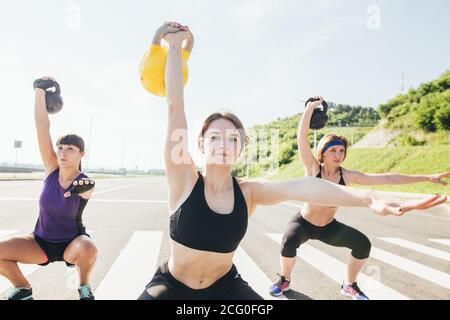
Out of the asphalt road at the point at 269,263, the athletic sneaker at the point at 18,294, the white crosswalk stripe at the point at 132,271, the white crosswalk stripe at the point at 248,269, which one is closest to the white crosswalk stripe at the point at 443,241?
the asphalt road at the point at 269,263

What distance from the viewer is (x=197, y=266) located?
1961mm

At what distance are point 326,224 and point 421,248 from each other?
3.95 m

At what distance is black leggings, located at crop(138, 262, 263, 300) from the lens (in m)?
1.93

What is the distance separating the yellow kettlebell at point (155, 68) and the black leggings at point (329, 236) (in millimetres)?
2560

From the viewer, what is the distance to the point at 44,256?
3055 millimetres

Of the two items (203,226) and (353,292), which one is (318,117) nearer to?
(353,292)

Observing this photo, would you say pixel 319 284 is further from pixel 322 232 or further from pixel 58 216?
pixel 58 216

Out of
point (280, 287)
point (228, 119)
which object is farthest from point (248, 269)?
point (228, 119)

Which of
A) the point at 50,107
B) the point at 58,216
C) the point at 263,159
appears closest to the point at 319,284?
the point at 58,216

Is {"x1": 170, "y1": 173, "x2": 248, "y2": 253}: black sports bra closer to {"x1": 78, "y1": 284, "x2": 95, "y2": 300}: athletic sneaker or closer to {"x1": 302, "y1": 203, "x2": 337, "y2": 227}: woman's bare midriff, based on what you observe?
{"x1": 78, "y1": 284, "x2": 95, "y2": 300}: athletic sneaker

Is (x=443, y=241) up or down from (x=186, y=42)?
down

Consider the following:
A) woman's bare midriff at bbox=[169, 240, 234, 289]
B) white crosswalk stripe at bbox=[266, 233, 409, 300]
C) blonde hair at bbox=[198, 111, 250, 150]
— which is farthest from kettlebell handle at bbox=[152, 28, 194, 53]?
white crosswalk stripe at bbox=[266, 233, 409, 300]

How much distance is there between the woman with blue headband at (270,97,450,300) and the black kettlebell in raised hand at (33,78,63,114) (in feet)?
9.38

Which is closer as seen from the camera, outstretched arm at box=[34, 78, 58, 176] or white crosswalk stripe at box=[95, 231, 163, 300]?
outstretched arm at box=[34, 78, 58, 176]
